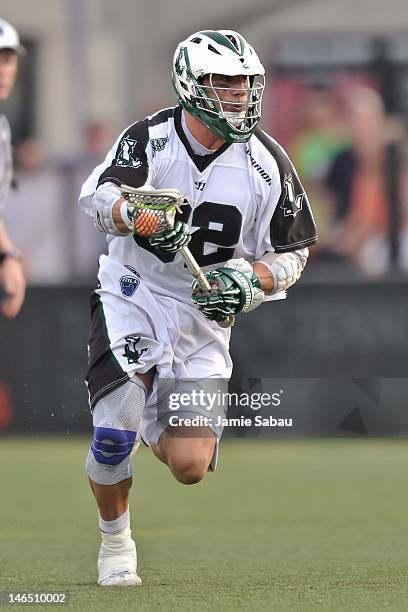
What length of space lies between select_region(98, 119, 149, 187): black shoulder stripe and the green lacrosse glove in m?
0.37

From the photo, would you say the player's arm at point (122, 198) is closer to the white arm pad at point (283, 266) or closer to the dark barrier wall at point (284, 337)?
the white arm pad at point (283, 266)

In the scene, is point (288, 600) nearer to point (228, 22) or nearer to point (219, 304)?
point (219, 304)

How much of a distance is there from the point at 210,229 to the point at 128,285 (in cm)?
44

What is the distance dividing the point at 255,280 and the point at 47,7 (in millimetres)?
11706

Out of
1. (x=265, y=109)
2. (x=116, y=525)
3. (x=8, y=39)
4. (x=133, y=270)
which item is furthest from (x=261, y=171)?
(x=265, y=109)

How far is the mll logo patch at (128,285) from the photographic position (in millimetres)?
7145

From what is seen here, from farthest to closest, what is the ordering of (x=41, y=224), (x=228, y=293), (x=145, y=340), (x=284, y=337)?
(x=41, y=224)
(x=284, y=337)
(x=145, y=340)
(x=228, y=293)

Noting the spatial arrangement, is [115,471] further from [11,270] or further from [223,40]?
[11,270]

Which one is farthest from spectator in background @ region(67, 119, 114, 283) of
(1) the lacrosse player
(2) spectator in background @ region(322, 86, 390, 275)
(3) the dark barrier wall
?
(1) the lacrosse player

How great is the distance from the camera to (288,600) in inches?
264

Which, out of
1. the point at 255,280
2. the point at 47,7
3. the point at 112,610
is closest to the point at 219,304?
the point at 255,280

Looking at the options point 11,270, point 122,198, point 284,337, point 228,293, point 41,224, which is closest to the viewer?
point 122,198

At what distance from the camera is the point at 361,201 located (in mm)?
14188

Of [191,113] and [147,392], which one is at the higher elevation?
[191,113]
